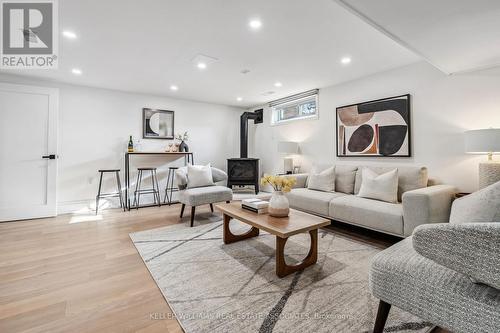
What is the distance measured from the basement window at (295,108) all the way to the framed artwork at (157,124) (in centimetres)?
237

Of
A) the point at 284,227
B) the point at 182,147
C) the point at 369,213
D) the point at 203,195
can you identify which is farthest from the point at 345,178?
the point at 182,147

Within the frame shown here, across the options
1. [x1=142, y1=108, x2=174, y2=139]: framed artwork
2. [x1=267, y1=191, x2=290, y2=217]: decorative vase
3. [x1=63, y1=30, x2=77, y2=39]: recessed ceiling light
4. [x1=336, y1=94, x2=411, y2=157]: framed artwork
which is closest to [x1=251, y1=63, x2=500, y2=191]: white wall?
[x1=336, y1=94, x2=411, y2=157]: framed artwork

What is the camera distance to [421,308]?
106cm

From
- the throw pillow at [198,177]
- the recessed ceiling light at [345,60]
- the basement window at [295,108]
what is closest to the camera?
the recessed ceiling light at [345,60]

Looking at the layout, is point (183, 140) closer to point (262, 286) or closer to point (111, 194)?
point (111, 194)

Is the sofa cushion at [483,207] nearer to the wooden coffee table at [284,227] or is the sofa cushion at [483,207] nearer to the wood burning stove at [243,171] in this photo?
the wooden coffee table at [284,227]

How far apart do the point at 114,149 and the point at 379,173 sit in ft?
15.5

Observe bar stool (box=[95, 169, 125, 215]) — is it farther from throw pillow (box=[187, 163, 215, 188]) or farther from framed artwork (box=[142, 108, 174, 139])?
throw pillow (box=[187, 163, 215, 188])

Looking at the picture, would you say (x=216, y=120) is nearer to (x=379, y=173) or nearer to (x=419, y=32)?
(x=379, y=173)

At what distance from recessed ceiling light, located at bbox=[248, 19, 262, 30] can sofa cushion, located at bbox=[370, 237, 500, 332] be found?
221 cm

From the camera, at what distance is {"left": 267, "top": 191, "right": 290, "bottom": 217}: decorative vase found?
2279 millimetres

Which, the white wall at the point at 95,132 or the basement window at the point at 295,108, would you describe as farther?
the basement window at the point at 295,108

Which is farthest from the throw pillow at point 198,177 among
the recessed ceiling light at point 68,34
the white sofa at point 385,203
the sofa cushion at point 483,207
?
the sofa cushion at point 483,207

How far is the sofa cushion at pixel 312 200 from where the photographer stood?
3.15 meters
